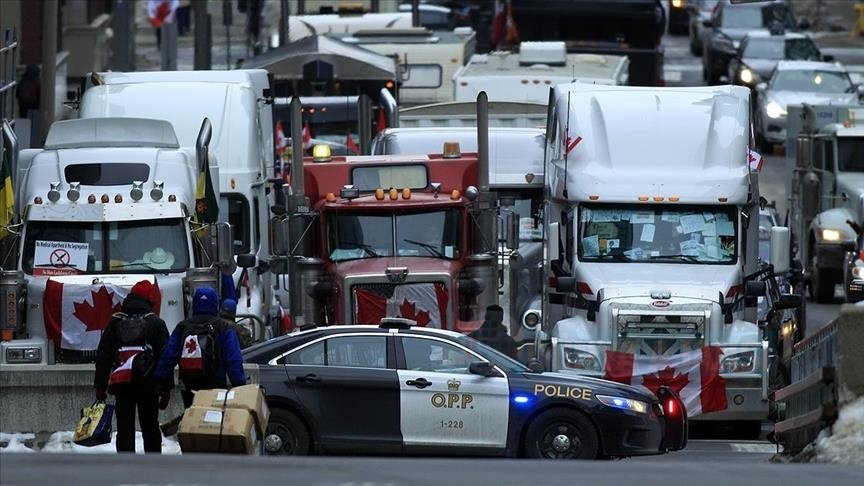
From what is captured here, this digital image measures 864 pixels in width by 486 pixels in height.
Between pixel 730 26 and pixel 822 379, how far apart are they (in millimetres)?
40397

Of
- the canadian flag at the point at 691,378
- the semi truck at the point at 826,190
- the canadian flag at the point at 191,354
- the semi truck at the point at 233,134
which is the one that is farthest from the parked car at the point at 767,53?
the canadian flag at the point at 191,354

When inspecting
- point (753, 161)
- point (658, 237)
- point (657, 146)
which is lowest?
point (658, 237)

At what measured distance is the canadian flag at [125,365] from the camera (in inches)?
581

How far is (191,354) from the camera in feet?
48.1

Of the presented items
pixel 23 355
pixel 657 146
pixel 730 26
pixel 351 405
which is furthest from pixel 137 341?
pixel 730 26

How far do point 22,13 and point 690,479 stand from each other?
37619mm

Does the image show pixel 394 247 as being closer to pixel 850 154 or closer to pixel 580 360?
pixel 580 360

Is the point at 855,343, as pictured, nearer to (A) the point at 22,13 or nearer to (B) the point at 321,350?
(B) the point at 321,350

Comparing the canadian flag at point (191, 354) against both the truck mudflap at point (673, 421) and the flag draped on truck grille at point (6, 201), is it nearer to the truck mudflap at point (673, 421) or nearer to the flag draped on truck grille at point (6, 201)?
the truck mudflap at point (673, 421)

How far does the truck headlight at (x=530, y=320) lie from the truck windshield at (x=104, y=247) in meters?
4.03

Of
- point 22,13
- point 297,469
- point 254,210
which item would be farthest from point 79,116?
point 22,13

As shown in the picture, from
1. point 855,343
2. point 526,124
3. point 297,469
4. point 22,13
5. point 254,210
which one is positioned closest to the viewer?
point 297,469

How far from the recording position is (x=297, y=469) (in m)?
9.78

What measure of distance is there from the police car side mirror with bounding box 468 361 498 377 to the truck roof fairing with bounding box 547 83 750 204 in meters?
3.86
